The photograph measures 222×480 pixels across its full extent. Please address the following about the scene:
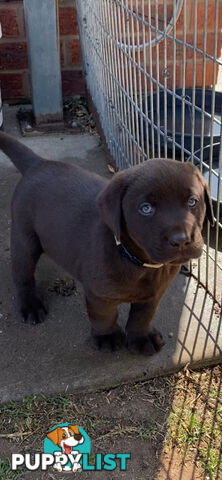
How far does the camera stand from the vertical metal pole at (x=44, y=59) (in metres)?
4.49

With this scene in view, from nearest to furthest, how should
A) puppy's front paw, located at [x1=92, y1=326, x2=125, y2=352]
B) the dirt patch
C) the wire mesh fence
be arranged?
the dirt patch < puppy's front paw, located at [x1=92, y1=326, x2=125, y2=352] < the wire mesh fence

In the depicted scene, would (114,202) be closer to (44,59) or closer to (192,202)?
(192,202)

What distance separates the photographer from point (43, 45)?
461 cm

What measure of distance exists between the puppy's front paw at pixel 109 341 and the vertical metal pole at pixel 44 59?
2614 millimetres

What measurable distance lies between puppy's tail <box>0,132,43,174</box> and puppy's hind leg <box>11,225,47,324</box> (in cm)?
30

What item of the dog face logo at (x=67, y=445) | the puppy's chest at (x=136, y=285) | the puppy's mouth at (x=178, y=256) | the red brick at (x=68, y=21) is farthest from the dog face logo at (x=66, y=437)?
the red brick at (x=68, y=21)

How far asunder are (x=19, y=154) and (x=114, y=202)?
95 cm

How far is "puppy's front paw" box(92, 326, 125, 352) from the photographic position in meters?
2.68

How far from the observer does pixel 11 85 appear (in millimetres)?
5270

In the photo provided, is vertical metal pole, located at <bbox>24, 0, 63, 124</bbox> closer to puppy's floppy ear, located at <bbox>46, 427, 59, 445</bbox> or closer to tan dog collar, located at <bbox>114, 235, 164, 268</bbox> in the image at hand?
tan dog collar, located at <bbox>114, 235, 164, 268</bbox>

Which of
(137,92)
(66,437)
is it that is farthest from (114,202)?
(137,92)

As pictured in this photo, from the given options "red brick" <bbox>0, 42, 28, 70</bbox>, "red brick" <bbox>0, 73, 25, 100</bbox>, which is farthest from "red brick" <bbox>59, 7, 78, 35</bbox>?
"red brick" <bbox>0, 73, 25, 100</bbox>

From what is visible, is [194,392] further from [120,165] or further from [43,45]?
[43,45]

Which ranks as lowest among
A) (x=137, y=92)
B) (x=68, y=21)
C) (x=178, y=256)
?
(x=178, y=256)
